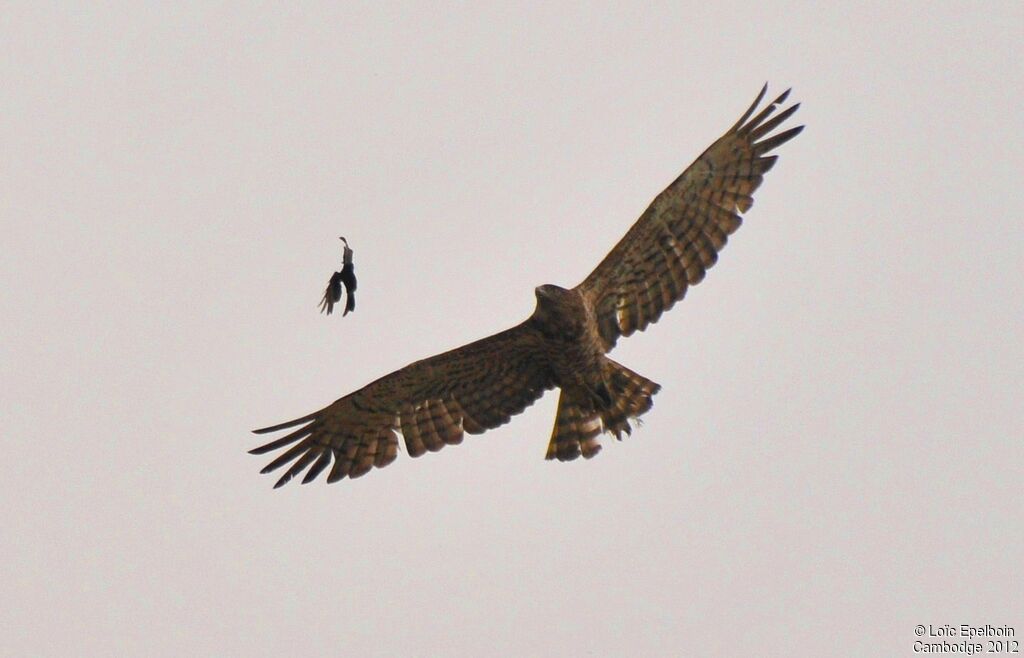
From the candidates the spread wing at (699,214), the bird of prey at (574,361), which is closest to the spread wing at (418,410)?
the bird of prey at (574,361)

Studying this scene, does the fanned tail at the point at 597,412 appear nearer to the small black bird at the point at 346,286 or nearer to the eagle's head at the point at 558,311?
the eagle's head at the point at 558,311

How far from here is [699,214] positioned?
1644 cm

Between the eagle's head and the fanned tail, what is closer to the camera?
the eagle's head

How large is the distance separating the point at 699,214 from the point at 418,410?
11.0 feet

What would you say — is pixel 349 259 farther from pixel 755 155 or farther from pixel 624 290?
pixel 755 155

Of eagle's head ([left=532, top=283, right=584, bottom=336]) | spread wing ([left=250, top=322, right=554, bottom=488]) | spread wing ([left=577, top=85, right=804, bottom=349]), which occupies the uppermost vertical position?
spread wing ([left=577, top=85, right=804, bottom=349])

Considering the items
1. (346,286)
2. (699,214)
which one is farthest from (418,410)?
(699,214)

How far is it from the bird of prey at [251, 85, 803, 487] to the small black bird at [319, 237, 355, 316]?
33.6 inches

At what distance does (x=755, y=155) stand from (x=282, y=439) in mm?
5294

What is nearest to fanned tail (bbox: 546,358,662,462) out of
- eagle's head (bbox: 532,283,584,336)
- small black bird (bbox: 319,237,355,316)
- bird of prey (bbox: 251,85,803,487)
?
bird of prey (bbox: 251,85,803,487)

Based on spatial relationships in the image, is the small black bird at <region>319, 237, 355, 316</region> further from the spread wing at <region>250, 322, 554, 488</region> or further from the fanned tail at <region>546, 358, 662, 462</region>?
the fanned tail at <region>546, 358, 662, 462</region>

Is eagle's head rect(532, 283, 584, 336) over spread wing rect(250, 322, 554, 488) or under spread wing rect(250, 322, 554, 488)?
over

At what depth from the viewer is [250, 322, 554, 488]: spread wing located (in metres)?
16.6

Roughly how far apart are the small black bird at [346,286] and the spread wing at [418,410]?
85cm
